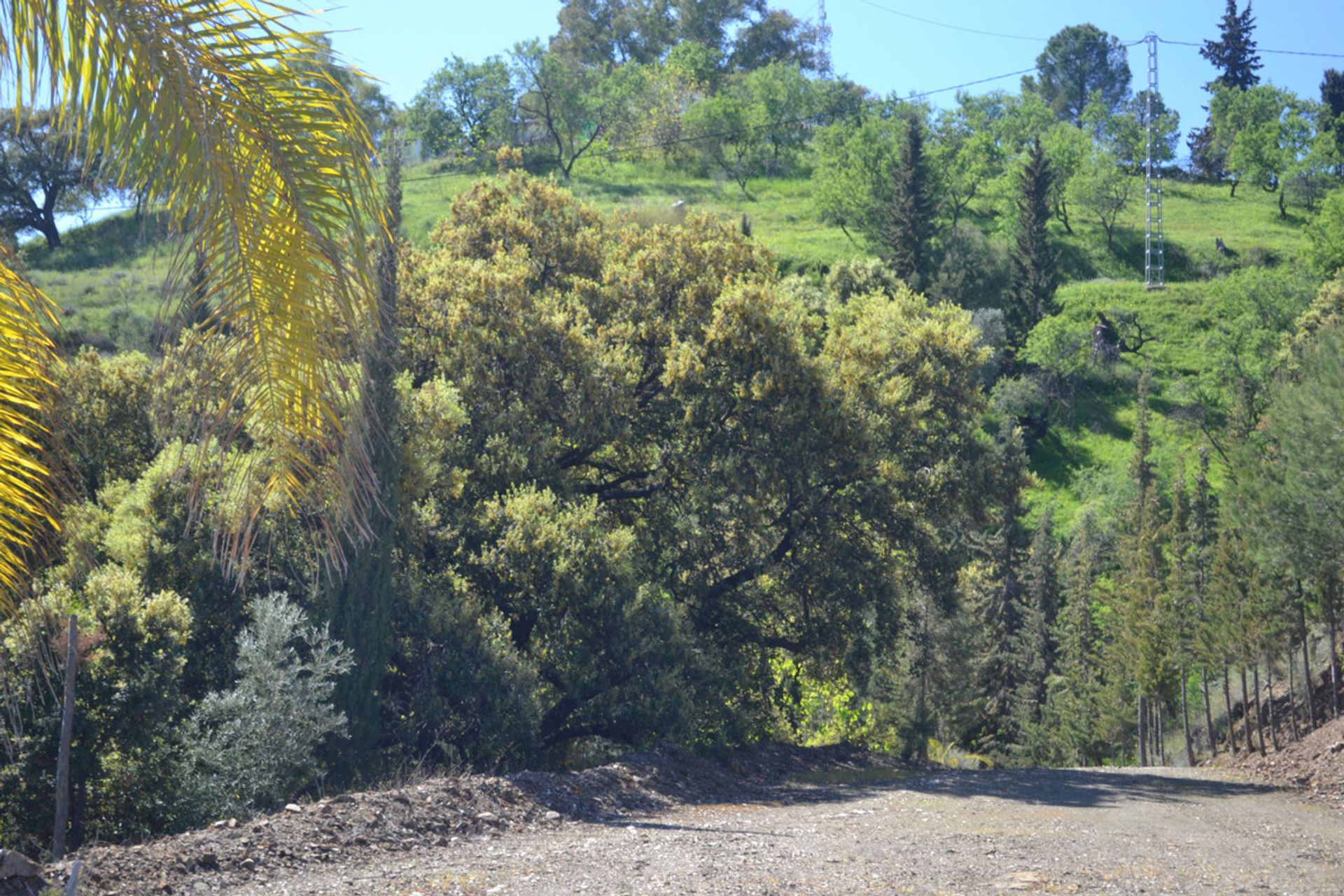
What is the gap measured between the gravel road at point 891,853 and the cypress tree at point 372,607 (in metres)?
3.09

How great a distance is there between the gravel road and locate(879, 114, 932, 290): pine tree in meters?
46.4

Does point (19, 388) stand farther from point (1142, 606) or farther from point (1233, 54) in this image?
point (1233, 54)

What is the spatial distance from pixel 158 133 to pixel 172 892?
4.90m

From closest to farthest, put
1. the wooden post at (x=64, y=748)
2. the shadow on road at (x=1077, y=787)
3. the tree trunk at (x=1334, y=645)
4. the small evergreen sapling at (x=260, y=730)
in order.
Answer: the wooden post at (x=64, y=748)
the small evergreen sapling at (x=260, y=730)
the shadow on road at (x=1077, y=787)
the tree trunk at (x=1334, y=645)

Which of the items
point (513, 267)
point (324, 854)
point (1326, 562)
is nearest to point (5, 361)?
point (324, 854)

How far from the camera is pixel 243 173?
9.28 ft

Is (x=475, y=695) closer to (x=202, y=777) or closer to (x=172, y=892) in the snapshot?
(x=202, y=777)

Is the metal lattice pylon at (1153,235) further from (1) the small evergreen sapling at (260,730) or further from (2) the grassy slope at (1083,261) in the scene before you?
(1) the small evergreen sapling at (260,730)

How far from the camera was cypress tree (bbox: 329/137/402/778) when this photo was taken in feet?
36.4

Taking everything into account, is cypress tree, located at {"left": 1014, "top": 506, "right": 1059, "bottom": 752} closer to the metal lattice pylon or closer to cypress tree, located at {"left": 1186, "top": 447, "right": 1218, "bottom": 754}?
Answer: cypress tree, located at {"left": 1186, "top": 447, "right": 1218, "bottom": 754}

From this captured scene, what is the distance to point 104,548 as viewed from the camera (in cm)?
1145

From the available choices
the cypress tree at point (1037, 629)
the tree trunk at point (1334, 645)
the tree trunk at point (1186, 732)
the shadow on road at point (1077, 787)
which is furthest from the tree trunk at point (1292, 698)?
the cypress tree at point (1037, 629)

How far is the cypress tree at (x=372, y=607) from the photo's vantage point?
11094 millimetres

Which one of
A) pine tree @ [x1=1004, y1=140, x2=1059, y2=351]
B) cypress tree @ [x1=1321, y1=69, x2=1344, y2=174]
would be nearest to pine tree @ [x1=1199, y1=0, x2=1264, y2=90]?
cypress tree @ [x1=1321, y1=69, x2=1344, y2=174]
